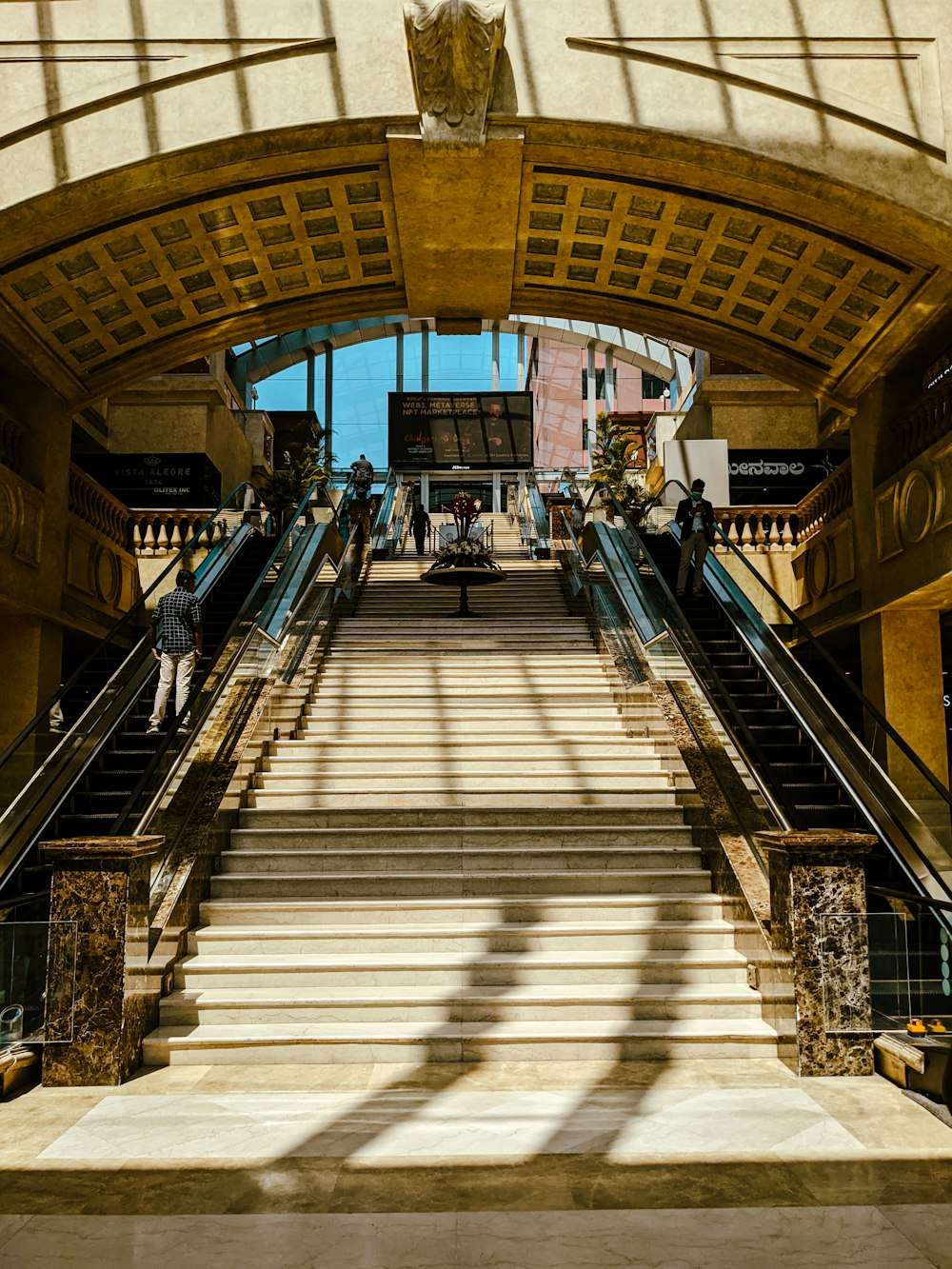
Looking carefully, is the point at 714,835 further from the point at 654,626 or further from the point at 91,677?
the point at 91,677

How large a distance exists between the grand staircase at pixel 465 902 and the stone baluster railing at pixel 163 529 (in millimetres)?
6785

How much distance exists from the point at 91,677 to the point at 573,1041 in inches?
389

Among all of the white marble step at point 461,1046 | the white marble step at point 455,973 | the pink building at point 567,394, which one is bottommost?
the white marble step at point 461,1046

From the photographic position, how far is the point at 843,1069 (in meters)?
4.91

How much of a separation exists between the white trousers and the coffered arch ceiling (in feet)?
14.7

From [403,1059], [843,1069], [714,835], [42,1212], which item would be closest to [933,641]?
[714,835]

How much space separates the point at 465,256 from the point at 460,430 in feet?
60.5

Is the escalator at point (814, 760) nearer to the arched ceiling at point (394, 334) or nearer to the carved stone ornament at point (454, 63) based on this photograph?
the carved stone ornament at point (454, 63)

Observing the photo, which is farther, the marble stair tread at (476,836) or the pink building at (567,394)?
the pink building at (567,394)

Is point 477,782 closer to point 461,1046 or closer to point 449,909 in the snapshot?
point 449,909

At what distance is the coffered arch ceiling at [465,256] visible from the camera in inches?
399

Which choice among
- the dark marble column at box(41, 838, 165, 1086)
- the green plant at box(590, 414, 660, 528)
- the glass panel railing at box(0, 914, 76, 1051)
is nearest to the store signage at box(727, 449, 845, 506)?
the green plant at box(590, 414, 660, 528)

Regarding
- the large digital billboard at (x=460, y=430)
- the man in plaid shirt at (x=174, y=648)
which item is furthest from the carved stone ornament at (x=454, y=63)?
the large digital billboard at (x=460, y=430)

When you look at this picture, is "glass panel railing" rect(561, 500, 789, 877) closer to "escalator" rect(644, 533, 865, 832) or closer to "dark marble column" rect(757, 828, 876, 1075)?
"escalator" rect(644, 533, 865, 832)
